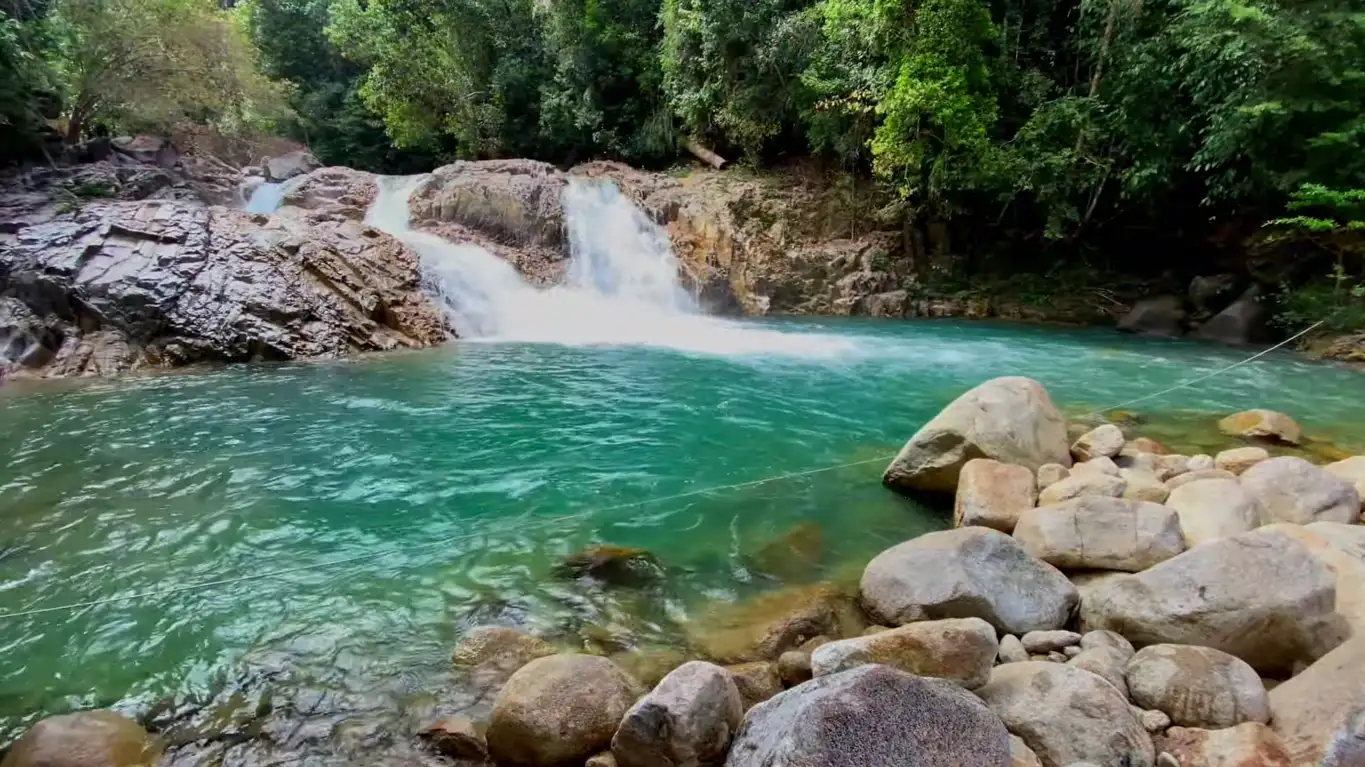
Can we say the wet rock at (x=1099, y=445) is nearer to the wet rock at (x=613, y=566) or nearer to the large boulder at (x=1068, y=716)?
the large boulder at (x=1068, y=716)

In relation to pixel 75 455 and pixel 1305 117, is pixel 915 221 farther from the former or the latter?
pixel 75 455

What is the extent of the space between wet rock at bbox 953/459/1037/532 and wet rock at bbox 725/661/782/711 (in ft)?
6.87

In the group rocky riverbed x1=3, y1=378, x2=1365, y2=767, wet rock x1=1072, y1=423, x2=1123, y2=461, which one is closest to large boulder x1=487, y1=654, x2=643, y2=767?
rocky riverbed x1=3, y1=378, x2=1365, y2=767

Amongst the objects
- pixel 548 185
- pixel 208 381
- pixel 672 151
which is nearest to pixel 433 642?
pixel 208 381

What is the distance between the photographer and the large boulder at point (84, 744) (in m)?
2.76

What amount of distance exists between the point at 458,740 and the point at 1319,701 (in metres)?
3.19

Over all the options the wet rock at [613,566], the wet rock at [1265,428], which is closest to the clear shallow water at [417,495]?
the wet rock at [613,566]

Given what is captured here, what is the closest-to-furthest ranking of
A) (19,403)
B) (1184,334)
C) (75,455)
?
(75,455), (19,403), (1184,334)

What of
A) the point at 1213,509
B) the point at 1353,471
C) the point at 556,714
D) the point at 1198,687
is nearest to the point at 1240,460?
the point at 1353,471

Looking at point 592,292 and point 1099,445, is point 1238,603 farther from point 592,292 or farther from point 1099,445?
point 592,292

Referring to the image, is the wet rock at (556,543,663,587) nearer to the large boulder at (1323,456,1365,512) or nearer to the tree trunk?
the large boulder at (1323,456,1365,512)

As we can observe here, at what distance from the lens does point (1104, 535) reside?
167 inches

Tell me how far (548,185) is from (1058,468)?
46.6ft

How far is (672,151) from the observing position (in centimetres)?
2241
